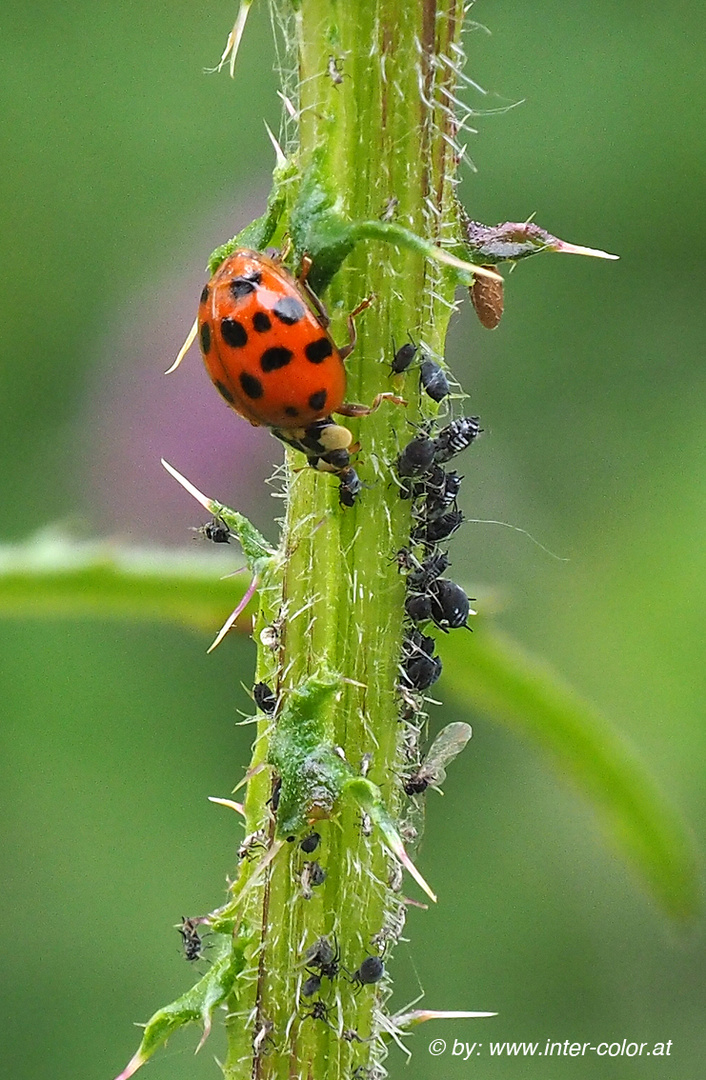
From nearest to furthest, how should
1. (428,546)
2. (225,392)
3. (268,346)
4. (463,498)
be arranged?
(428,546), (268,346), (225,392), (463,498)

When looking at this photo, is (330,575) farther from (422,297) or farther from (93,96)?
(93,96)

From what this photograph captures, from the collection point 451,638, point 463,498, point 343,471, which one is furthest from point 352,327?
point 463,498

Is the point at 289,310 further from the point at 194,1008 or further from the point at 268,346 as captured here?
the point at 194,1008

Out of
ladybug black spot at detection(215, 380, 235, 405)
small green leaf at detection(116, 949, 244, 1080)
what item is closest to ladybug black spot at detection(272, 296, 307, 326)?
ladybug black spot at detection(215, 380, 235, 405)

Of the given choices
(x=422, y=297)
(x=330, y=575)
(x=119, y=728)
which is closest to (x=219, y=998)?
(x=330, y=575)

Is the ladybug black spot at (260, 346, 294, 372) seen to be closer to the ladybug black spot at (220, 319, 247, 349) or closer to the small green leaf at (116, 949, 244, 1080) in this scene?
the ladybug black spot at (220, 319, 247, 349)

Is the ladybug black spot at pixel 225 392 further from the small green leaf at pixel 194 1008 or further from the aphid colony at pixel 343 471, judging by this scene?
the small green leaf at pixel 194 1008
